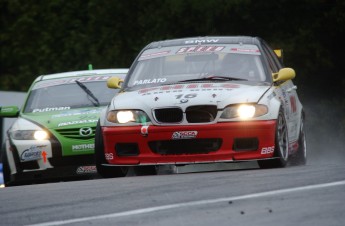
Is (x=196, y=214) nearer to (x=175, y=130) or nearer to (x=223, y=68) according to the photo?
(x=175, y=130)

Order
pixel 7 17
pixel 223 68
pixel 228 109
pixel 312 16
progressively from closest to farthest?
pixel 228 109, pixel 223 68, pixel 312 16, pixel 7 17

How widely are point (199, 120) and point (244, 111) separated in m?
0.44

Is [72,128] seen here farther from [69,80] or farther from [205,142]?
[205,142]

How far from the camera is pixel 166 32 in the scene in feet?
124

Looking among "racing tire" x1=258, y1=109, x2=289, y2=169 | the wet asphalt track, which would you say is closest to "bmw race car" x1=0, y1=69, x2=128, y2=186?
"racing tire" x1=258, y1=109, x2=289, y2=169

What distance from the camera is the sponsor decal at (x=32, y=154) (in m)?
15.4

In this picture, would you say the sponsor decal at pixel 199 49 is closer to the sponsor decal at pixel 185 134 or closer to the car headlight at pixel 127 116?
the car headlight at pixel 127 116

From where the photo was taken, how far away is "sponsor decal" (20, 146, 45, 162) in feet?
50.6

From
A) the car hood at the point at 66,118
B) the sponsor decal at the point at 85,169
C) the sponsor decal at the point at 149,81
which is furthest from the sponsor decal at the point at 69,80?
the sponsor decal at the point at 149,81

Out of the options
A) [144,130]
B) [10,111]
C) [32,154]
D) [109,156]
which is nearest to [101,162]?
[109,156]

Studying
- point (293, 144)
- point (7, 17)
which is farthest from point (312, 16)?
point (293, 144)

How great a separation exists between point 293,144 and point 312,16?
70.0ft

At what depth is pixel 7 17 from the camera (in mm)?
46750

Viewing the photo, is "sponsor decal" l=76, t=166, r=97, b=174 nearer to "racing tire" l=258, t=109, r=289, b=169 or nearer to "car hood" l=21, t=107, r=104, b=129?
"car hood" l=21, t=107, r=104, b=129
